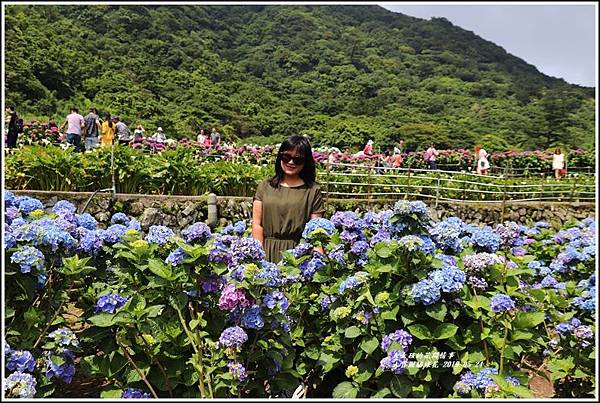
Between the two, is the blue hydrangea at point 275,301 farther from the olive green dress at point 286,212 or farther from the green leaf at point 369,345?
the olive green dress at point 286,212

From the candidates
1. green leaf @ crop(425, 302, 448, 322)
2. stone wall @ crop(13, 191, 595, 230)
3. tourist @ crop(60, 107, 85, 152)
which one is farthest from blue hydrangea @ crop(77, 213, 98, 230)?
tourist @ crop(60, 107, 85, 152)

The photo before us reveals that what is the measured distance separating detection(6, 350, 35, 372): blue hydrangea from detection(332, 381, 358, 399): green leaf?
1.22 meters

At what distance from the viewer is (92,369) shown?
7.27 ft

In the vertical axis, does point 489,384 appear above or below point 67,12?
below

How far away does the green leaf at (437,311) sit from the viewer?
207 cm

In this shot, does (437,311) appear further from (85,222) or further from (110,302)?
(85,222)

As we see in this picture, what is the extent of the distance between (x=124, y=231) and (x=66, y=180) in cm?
429

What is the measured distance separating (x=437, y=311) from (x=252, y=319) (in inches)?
28.7

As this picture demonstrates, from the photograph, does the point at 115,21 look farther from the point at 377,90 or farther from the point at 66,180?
the point at 66,180

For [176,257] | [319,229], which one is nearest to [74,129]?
[319,229]

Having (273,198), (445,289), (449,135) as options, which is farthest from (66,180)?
(449,135)

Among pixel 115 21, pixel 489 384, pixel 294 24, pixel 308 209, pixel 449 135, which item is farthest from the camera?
pixel 294 24

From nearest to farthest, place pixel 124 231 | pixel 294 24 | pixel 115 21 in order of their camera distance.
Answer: pixel 124 231
pixel 115 21
pixel 294 24

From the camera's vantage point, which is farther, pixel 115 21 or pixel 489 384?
pixel 115 21
